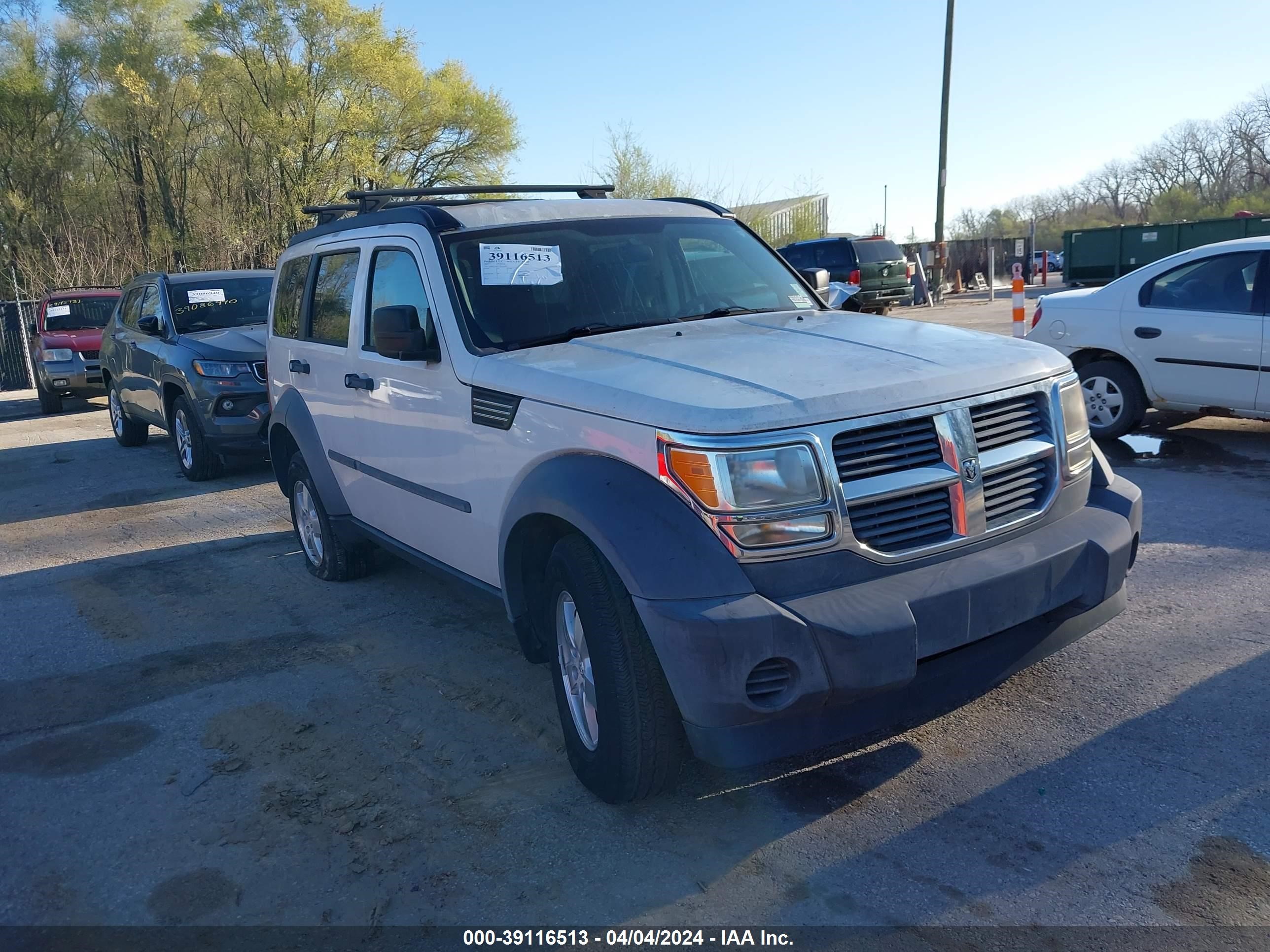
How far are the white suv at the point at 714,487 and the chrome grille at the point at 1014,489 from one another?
11mm

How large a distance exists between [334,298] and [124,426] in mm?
7691

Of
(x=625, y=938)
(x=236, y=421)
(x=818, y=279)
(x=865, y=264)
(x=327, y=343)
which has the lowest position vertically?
(x=625, y=938)

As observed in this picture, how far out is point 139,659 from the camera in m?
4.99

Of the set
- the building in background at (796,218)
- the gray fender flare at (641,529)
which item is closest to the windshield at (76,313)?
the gray fender flare at (641,529)

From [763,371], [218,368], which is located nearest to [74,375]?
[218,368]

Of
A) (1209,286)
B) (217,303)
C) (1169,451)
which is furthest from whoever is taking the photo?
(217,303)

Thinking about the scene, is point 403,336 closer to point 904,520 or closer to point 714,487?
point 714,487

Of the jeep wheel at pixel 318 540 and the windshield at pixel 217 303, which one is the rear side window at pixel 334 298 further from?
the windshield at pixel 217 303

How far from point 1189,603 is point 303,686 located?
159 inches

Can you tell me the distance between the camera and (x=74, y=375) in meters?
15.4

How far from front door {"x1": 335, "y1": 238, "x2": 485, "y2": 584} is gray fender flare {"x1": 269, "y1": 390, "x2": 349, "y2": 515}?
0.30m

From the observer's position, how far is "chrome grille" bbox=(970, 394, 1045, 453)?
327 centimetres

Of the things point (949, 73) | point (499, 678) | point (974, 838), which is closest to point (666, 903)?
point (974, 838)

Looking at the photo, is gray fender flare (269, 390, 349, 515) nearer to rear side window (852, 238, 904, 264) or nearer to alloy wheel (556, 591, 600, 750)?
alloy wheel (556, 591, 600, 750)
